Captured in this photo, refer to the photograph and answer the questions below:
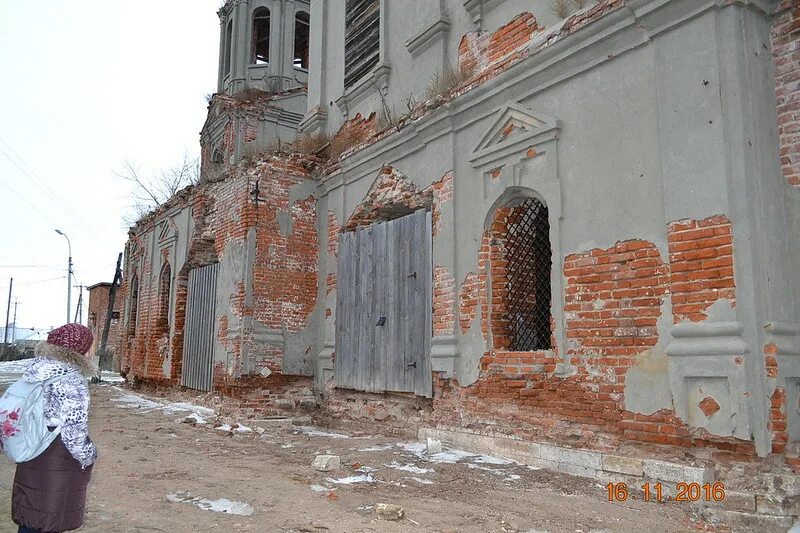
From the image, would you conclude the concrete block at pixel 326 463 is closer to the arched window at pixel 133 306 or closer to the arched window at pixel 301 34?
the arched window at pixel 133 306

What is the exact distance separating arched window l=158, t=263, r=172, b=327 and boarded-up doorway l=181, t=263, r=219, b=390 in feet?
5.78

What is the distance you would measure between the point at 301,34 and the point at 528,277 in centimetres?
2002

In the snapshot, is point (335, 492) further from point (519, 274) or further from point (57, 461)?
point (519, 274)

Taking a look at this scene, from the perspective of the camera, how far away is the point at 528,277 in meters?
7.00

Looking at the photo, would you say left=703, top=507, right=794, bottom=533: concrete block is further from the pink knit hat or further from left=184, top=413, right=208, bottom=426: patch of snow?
left=184, top=413, right=208, bottom=426: patch of snow

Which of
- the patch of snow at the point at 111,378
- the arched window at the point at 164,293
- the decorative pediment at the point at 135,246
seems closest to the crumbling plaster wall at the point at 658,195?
the arched window at the point at 164,293

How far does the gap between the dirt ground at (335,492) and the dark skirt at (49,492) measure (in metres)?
1.33

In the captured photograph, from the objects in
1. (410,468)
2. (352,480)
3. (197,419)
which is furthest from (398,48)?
(352,480)

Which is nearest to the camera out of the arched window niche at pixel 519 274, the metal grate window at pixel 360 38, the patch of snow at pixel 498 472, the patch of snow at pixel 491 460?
the patch of snow at pixel 498 472

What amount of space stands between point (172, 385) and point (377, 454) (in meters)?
7.87

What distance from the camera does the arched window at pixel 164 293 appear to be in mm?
14234

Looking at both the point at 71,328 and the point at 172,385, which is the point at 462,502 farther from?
the point at 172,385

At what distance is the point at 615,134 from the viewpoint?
5.58 meters

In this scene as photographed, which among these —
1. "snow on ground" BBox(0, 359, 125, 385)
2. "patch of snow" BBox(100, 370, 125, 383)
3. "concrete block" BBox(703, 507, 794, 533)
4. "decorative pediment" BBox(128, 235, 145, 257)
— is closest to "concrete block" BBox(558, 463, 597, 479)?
"concrete block" BBox(703, 507, 794, 533)
